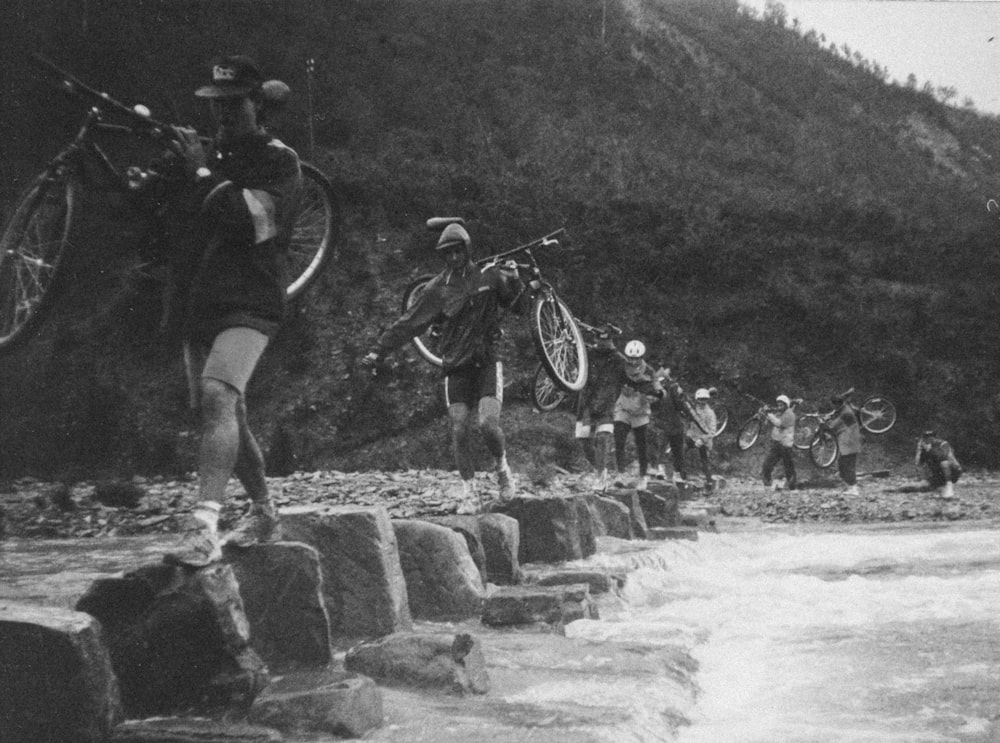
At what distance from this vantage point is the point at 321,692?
3.08m

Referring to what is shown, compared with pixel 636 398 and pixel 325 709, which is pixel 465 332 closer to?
pixel 325 709

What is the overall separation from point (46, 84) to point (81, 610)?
3.87m

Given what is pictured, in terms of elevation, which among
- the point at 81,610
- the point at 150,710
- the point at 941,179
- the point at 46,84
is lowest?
the point at 150,710

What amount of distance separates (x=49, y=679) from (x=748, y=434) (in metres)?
20.4

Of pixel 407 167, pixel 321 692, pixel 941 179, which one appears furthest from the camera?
pixel 941 179

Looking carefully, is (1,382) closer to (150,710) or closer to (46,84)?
(46,84)

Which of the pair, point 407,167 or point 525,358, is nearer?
point 525,358

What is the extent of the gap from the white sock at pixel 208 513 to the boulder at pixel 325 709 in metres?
0.57

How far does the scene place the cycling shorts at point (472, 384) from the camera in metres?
6.68

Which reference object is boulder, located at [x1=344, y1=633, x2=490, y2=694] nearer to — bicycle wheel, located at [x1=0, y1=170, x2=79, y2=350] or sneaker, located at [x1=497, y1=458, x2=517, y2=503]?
bicycle wheel, located at [x1=0, y1=170, x2=79, y2=350]

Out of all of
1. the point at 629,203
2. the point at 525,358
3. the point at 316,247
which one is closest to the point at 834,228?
the point at 629,203

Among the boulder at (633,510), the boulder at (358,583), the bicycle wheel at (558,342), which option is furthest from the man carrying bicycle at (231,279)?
the boulder at (633,510)

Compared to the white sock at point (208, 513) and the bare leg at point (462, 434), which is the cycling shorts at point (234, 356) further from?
the bare leg at point (462, 434)

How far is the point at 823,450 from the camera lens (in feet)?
71.0
